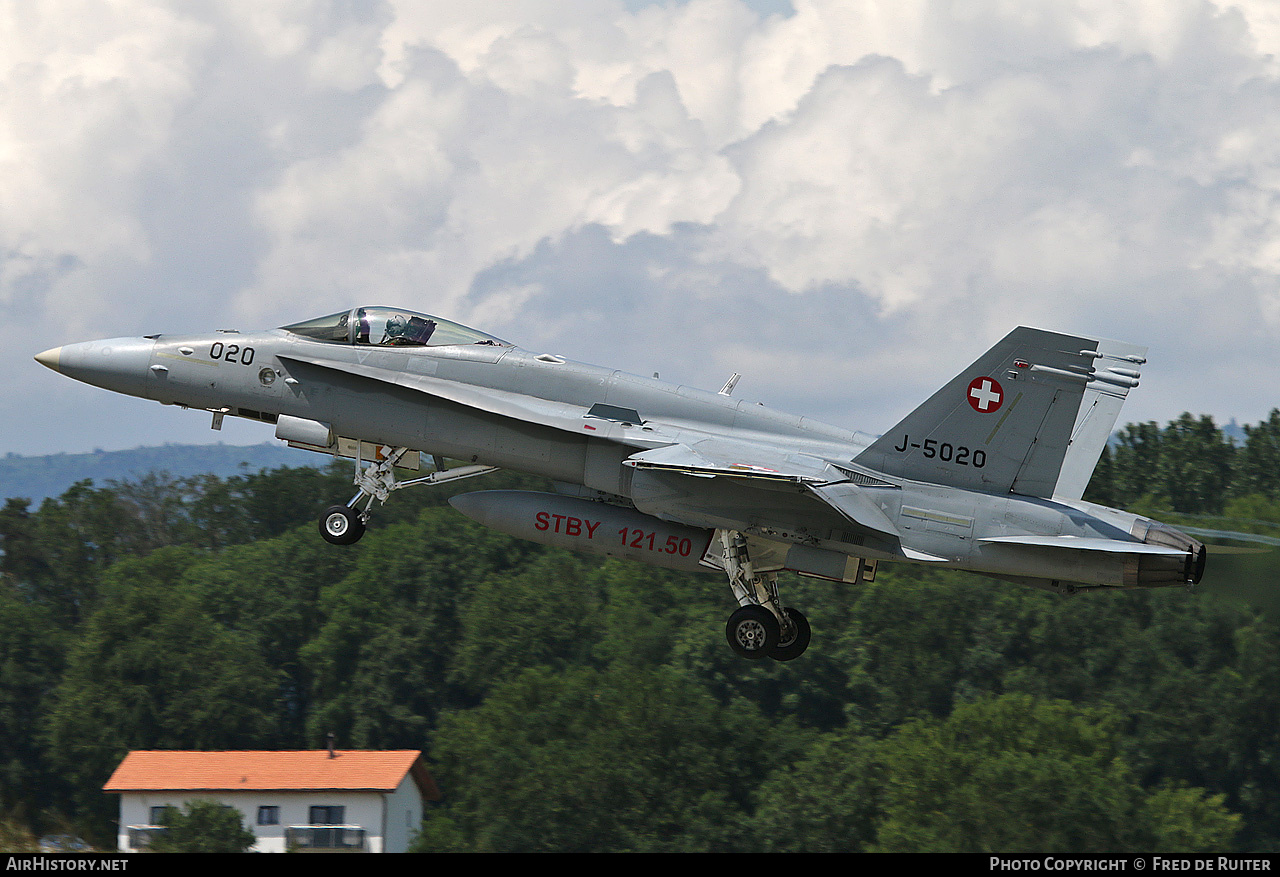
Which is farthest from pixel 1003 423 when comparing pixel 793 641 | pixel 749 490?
pixel 793 641

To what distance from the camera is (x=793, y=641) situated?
1900 centimetres

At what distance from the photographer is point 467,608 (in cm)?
5941

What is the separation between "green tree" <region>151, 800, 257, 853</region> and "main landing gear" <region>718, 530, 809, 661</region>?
1156 inches

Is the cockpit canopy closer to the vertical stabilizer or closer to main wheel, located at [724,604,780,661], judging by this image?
main wheel, located at [724,604,780,661]

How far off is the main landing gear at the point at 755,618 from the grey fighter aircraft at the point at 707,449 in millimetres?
29

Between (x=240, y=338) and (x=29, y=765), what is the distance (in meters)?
48.1

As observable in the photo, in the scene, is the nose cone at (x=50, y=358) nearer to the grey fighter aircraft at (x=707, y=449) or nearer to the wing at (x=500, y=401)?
the grey fighter aircraft at (x=707, y=449)

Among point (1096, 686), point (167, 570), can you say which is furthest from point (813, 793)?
point (167, 570)

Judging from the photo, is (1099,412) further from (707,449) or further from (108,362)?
(108,362)

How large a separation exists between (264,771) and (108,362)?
2981cm

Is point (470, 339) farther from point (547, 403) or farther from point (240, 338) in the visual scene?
point (240, 338)

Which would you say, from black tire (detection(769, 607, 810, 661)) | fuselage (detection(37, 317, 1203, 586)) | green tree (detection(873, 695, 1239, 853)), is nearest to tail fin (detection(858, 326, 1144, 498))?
fuselage (detection(37, 317, 1203, 586))

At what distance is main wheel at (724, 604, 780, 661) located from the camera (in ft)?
61.6

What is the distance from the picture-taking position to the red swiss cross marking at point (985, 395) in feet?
58.5
